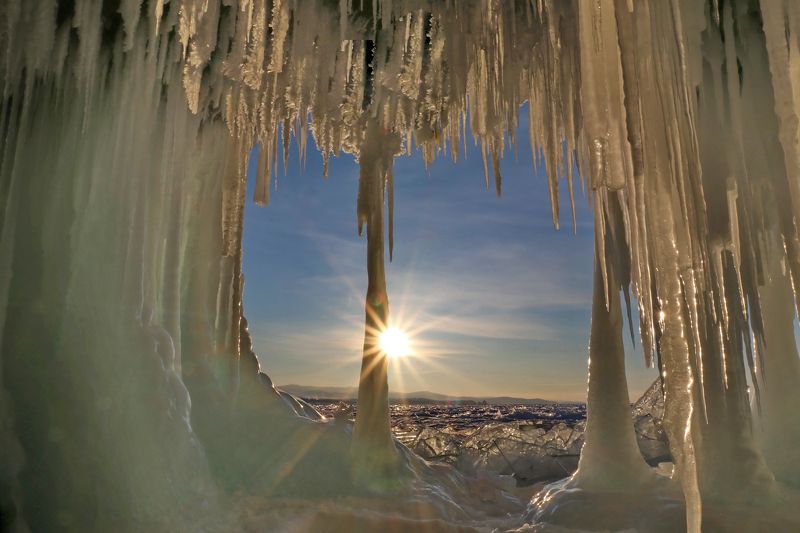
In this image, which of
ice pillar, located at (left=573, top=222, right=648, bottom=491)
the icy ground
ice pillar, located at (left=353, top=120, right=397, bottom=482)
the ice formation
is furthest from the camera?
the icy ground

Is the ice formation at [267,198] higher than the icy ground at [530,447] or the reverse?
higher

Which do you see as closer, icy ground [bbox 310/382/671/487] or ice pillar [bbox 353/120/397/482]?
ice pillar [bbox 353/120/397/482]

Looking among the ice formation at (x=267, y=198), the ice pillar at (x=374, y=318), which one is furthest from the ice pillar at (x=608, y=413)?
the ice pillar at (x=374, y=318)

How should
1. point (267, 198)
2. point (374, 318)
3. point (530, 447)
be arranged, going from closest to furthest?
1. point (374, 318)
2. point (267, 198)
3. point (530, 447)

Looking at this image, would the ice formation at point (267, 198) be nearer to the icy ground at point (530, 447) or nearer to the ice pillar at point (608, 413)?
the ice pillar at point (608, 413)

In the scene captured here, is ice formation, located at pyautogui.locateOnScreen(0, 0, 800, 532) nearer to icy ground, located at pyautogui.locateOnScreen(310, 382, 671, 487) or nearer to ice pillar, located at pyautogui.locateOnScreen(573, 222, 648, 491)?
ice pillar, located at pyautogui.locateOnScreen(573, 222, 648, 491)

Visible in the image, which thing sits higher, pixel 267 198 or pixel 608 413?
pixel 267 198

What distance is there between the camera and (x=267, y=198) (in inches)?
255

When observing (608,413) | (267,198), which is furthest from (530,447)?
(267,198)

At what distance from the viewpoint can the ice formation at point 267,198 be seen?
2.78 m

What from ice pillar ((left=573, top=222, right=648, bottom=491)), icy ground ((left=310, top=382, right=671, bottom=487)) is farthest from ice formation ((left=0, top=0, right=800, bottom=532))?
icy ground ((left=310, top=382, right=671, bottom=487))

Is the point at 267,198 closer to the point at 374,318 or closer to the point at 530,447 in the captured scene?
the point at 374,318

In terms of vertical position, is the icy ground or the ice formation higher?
the ice formation

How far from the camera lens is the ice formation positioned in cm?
278
